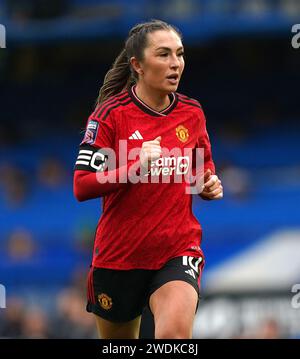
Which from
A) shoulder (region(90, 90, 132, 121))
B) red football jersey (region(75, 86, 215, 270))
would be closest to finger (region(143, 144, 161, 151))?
red football jersey (region(75, 86, 215, 270))

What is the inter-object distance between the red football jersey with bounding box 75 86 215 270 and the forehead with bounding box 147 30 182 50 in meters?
0.36

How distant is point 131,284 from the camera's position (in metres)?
5.86

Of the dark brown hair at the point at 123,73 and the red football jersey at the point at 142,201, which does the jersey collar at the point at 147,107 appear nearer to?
the red football jersey at the point at 142,201

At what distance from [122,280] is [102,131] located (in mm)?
895

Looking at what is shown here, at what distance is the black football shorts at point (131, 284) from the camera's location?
5.77 metres

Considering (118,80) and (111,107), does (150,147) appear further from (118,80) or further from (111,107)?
(118,80)

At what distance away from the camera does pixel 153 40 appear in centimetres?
586

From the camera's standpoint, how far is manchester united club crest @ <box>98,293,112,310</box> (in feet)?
19.5

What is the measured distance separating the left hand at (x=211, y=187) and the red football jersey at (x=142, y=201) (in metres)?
0.11

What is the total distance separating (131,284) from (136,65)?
1.33 meters

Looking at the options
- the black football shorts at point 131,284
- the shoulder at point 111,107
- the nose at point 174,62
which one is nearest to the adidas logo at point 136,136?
the shoulder at point 111,107

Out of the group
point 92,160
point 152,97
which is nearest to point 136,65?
point 152,97
